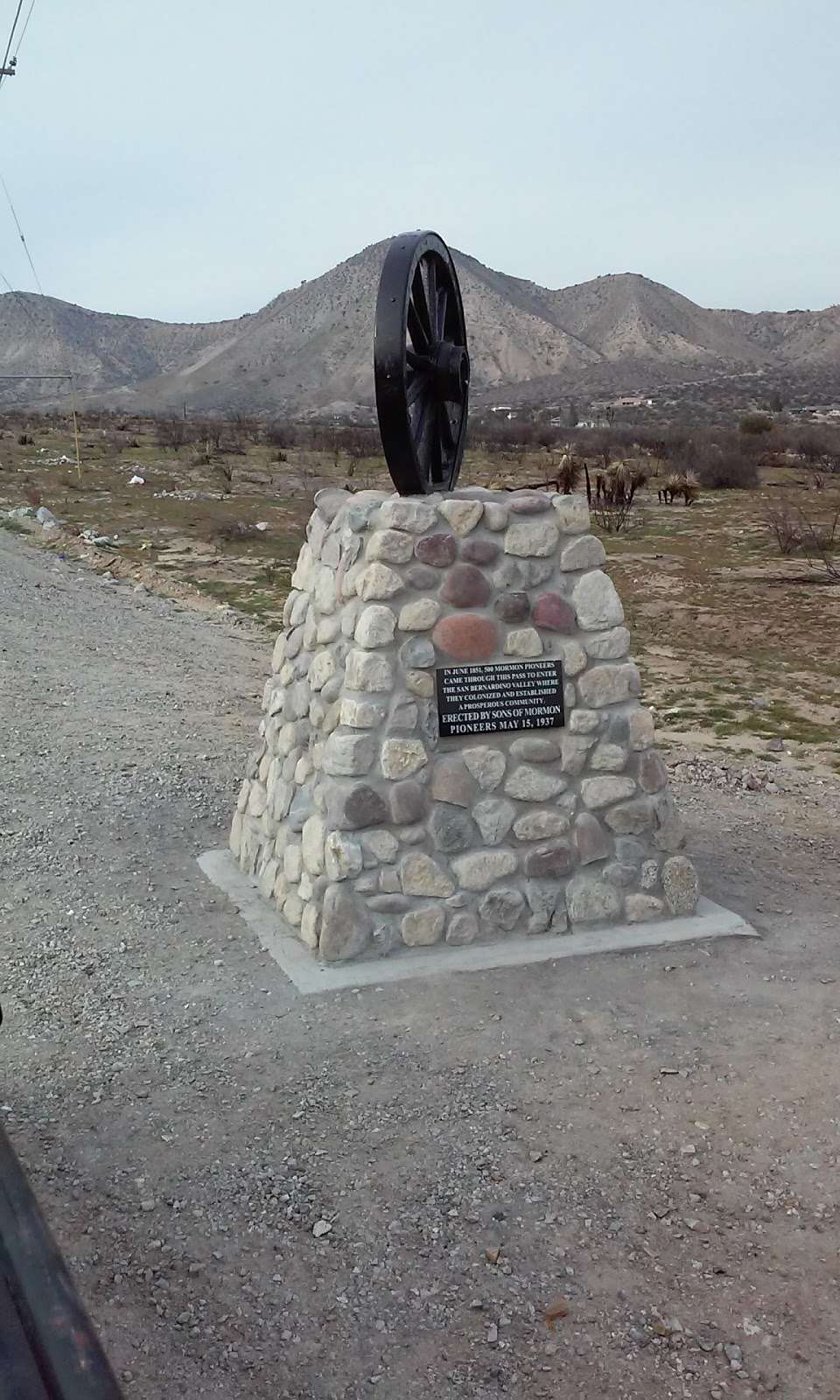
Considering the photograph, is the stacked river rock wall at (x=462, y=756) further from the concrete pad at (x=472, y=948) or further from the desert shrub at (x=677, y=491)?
the desert shrub at (x=677, y=491)

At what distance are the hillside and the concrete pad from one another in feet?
247

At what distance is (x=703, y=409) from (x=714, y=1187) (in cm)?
5194

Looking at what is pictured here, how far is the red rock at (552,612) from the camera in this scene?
484 centimetres

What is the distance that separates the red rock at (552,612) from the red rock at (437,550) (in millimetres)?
434

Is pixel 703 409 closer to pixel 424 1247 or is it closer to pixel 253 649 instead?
pixel 253 649

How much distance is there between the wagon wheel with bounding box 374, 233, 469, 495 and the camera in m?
4.55

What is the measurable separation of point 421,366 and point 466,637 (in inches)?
48.5

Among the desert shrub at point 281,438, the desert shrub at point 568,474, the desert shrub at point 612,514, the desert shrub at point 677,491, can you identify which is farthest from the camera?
the desert shrub at point 281,438

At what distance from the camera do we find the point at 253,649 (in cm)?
1084

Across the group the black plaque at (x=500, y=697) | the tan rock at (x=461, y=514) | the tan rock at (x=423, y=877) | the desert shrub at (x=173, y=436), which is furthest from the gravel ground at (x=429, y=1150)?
the desert shrub at (x=173, y=436)

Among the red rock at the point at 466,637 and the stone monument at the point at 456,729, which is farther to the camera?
the red rock at the point at 466,637

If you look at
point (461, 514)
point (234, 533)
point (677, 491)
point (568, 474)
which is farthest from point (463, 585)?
point (677, 491)

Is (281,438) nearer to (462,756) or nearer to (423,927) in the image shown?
(462,756)

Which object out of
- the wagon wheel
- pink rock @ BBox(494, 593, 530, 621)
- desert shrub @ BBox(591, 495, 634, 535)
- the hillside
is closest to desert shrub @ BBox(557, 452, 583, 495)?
desert shrub @ BBox(591, 495, 634, 535)
